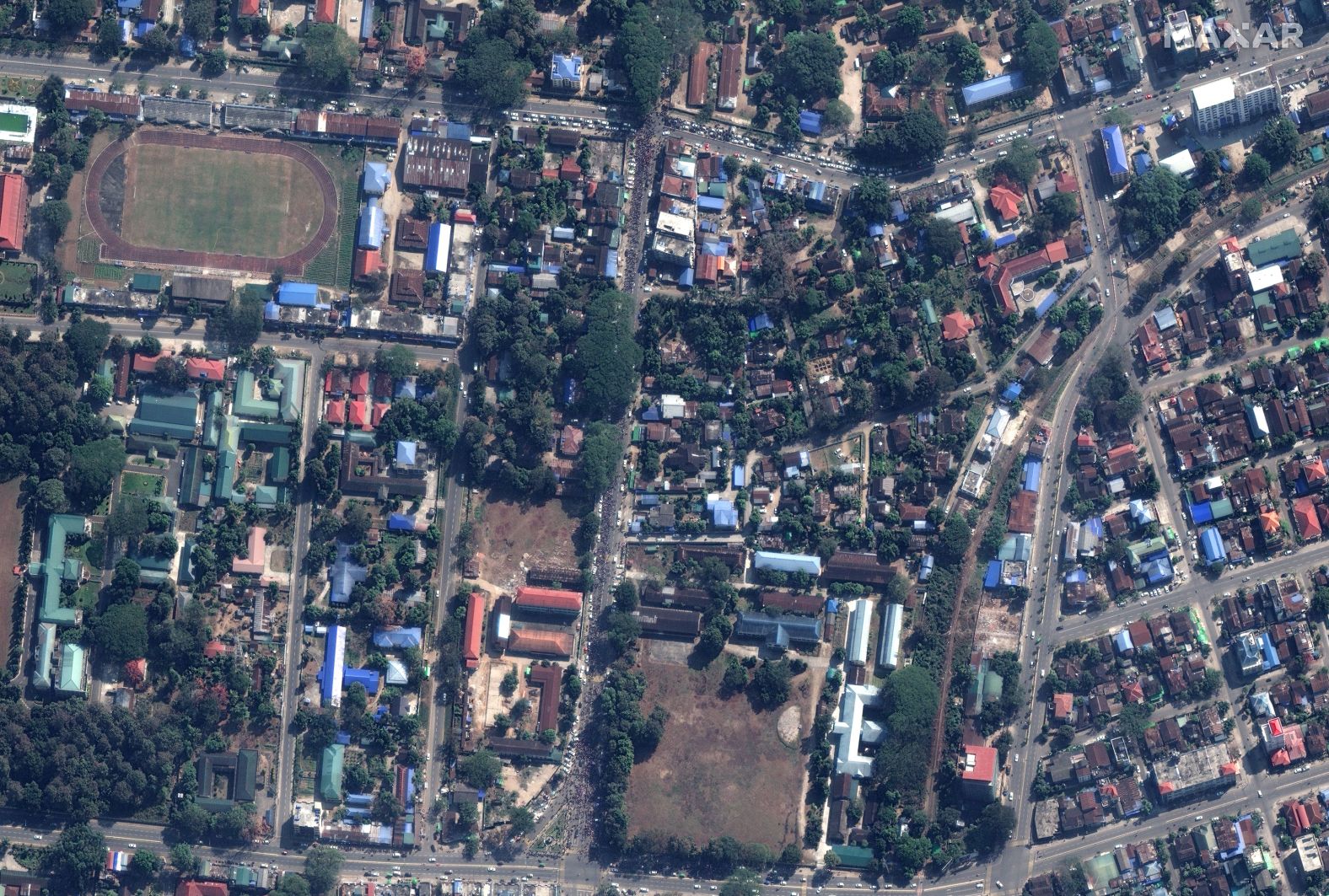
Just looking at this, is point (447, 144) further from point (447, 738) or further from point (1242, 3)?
point (1242, 3)

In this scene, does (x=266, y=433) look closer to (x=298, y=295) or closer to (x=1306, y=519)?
(x=298, y=295)

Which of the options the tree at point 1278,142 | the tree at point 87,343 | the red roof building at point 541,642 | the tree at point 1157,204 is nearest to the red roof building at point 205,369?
the tree at point 87,343

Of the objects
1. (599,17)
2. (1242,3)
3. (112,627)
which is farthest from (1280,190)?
(112,627)

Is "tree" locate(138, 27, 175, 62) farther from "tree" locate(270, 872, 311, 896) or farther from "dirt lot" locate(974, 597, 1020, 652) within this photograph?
"dirt lot" locate(974, 597, 1020, 652)

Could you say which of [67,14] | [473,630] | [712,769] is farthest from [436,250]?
[712,769]

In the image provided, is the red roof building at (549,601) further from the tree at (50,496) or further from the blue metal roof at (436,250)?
the tree at (50,496)

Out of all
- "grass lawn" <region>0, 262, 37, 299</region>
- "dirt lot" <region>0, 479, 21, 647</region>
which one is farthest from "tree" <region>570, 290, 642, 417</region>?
"dirt lot" <region>0, 479, 21, 647</region>
